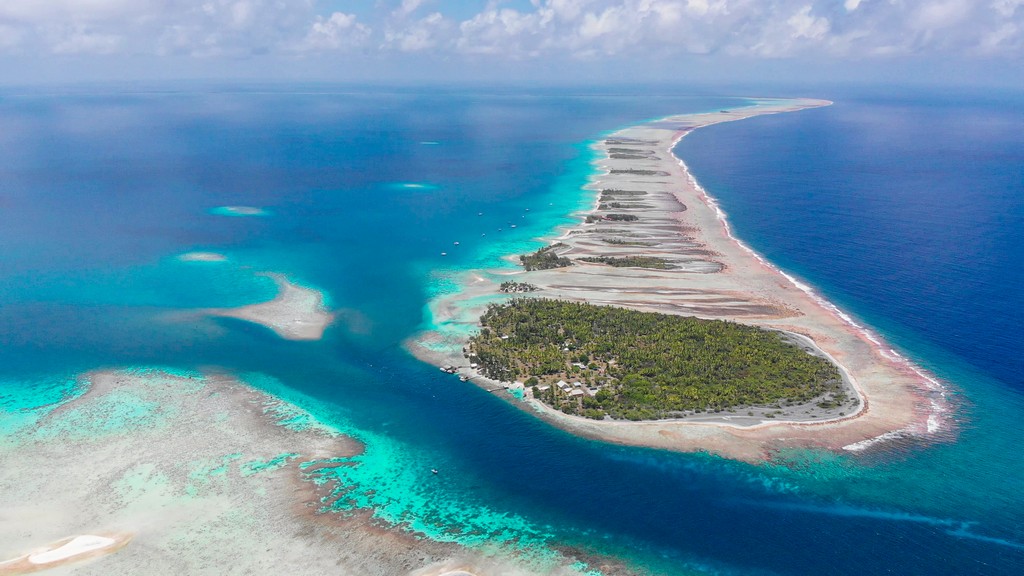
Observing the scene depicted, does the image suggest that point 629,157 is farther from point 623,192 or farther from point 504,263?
point 504,263

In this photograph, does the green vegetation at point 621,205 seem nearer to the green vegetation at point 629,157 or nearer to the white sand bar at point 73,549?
the green vegetation at point 629,157

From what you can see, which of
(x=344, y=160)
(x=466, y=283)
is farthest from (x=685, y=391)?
(x=344, y=160)

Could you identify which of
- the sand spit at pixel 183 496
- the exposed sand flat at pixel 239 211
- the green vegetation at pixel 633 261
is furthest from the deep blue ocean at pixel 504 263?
the green vegetation at pixel 633 261

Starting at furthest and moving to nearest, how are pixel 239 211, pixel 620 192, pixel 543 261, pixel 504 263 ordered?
pixel 620 192, pixel 239 211, pixel 504 263, pixel 543 261

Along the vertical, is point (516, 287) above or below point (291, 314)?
above

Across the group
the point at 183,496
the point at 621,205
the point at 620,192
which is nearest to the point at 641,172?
the point at 620,192

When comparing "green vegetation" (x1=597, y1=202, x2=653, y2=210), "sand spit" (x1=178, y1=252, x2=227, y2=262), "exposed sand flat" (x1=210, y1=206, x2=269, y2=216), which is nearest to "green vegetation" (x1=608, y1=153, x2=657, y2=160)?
"green vegetation" (x1=597, y1=202, x2=653, y2=210)

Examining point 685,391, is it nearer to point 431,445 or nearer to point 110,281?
point 431,445
